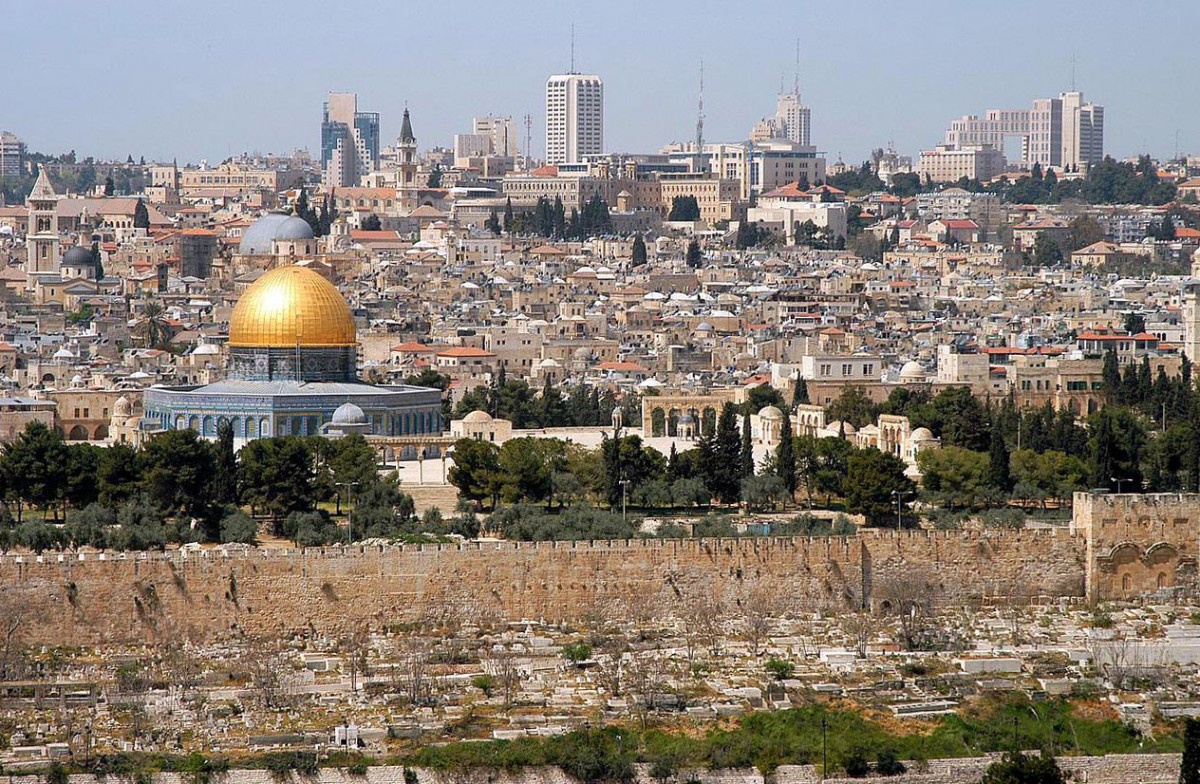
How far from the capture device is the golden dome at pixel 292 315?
51.8 m

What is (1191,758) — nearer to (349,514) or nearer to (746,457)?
(349,514)

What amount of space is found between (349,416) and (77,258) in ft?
155

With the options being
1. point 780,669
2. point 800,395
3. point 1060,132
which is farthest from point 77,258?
point 1060,132

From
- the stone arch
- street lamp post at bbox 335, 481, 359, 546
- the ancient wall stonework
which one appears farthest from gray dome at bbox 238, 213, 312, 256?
the ancient wall stonework

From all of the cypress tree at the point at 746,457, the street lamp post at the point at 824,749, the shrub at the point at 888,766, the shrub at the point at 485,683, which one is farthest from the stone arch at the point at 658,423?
the shrub at the point at 888,766

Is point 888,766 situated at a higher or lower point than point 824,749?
lower

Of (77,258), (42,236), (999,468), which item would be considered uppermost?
(42,236)

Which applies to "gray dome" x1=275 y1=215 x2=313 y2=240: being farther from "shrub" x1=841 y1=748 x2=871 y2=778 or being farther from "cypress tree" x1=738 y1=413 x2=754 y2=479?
"shrub" x1=841 y1=748 x2=871 y2=778

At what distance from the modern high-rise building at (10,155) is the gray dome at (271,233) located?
289 feet

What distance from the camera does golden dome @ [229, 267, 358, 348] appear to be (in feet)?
170

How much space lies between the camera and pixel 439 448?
1935 inches

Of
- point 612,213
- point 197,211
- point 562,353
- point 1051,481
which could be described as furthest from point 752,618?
point 197,211

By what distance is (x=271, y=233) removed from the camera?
9050 cm

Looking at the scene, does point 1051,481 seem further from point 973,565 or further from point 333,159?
point 333,159
